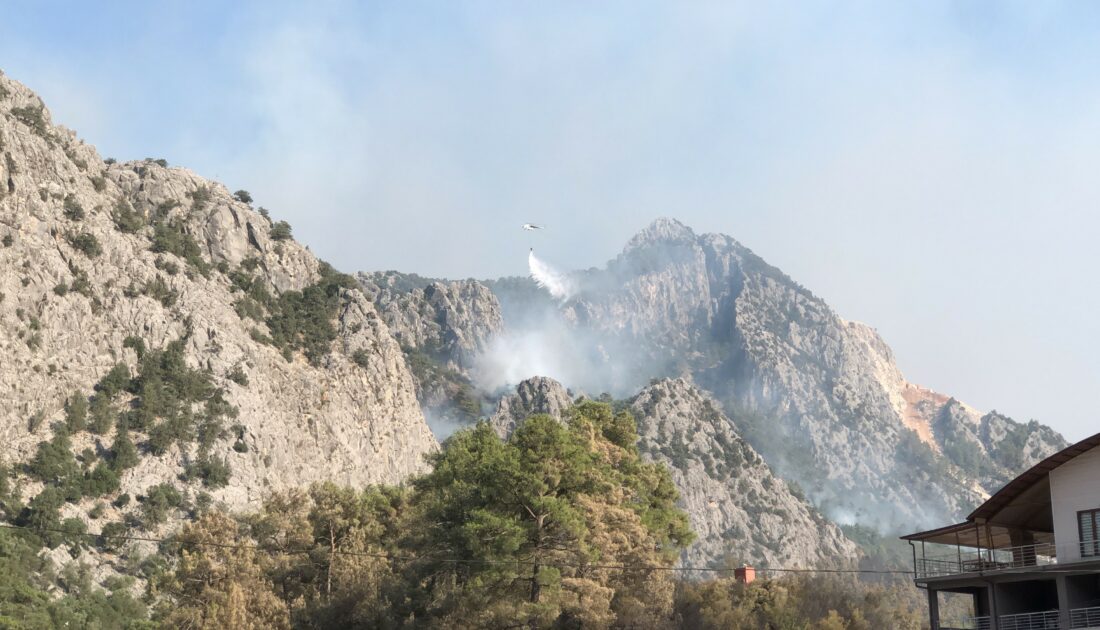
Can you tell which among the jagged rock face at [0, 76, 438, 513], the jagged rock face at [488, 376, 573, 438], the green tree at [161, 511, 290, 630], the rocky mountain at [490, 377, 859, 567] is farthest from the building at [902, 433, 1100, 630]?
the jagged rock face at [488, 376, 573, 438]

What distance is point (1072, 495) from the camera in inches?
2299

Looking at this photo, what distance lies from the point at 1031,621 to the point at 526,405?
139791 mm

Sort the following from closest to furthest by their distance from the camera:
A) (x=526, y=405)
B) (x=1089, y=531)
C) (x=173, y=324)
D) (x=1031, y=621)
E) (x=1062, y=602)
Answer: (x=1062, y=602), (x=1089, y=531), (x=1031, y=621), (x=173, y=324), (x=526, y=405)

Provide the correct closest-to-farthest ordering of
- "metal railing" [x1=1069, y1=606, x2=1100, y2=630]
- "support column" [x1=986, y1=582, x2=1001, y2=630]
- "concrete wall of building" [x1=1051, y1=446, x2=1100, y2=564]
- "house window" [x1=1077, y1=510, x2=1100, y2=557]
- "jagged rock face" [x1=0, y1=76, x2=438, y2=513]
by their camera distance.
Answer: "metal railing" [x1=1069, y1=606, x2=1100, y2=630], "house window" [x1=1077, y1=510, x2=1100, y2=557], "concrete wall of building" [x1=1051, y1=446, x2=1100, y2=564], "support column" [x1=986, y1=582, x2=1001, y2=630], "jagged rock face" [x1=0, y1=76, x2=438, y2=513]

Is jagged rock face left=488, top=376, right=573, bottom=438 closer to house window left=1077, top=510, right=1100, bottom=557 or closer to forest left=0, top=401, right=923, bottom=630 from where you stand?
forest left=0, top=401, right=923, bottom=630

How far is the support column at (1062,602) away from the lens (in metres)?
55.1

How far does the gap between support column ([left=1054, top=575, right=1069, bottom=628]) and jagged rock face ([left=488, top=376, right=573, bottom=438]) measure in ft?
444

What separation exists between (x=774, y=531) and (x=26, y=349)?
120m

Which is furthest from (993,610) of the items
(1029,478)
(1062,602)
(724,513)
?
(724,513)

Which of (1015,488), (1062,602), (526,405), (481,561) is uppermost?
(526,405)

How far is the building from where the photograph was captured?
184 ft

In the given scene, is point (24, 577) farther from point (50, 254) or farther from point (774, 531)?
point (774, 531)

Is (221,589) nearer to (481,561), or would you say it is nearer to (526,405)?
(481,561)

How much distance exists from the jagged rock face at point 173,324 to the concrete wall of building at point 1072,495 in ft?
276
